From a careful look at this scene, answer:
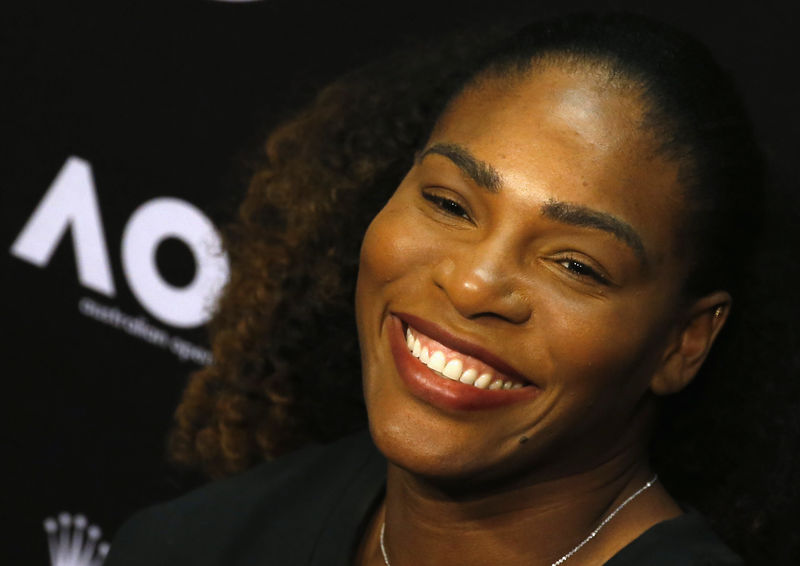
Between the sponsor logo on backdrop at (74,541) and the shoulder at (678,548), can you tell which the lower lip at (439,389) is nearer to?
the shoulder at (678,548)

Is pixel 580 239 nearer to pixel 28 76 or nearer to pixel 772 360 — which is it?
pixel 772 360

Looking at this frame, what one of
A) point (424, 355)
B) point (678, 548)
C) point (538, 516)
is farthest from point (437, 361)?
point (678, 548)

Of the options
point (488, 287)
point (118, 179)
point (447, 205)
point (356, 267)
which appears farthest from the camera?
point (118, 179)

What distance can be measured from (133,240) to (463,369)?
1.25 m

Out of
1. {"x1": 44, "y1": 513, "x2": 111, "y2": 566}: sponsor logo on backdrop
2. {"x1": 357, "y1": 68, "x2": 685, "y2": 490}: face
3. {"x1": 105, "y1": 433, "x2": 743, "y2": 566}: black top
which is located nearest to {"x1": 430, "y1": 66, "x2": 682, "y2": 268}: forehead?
{"x1": 357, "y1": 68, "x2": 685, "y2": 490}: face

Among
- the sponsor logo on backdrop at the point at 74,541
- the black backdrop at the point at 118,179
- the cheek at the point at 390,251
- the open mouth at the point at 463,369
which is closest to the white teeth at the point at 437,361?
Answer: the open mouth at the point at 463,369

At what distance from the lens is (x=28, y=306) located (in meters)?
2.47

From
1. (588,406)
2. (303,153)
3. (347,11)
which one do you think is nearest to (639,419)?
(588,406)

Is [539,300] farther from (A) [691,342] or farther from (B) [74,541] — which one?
(B) [74,541]

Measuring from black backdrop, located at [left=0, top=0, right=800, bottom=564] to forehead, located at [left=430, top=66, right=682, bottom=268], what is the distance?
2.04ft

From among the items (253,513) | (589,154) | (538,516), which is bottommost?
(253,513)

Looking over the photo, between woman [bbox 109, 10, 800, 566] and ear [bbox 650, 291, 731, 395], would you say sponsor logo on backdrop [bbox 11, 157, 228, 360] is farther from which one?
ear [bbox 650, 291, 731, 395]

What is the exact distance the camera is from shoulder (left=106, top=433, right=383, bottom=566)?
5.39 ft

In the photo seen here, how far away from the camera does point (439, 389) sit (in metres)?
1.30
